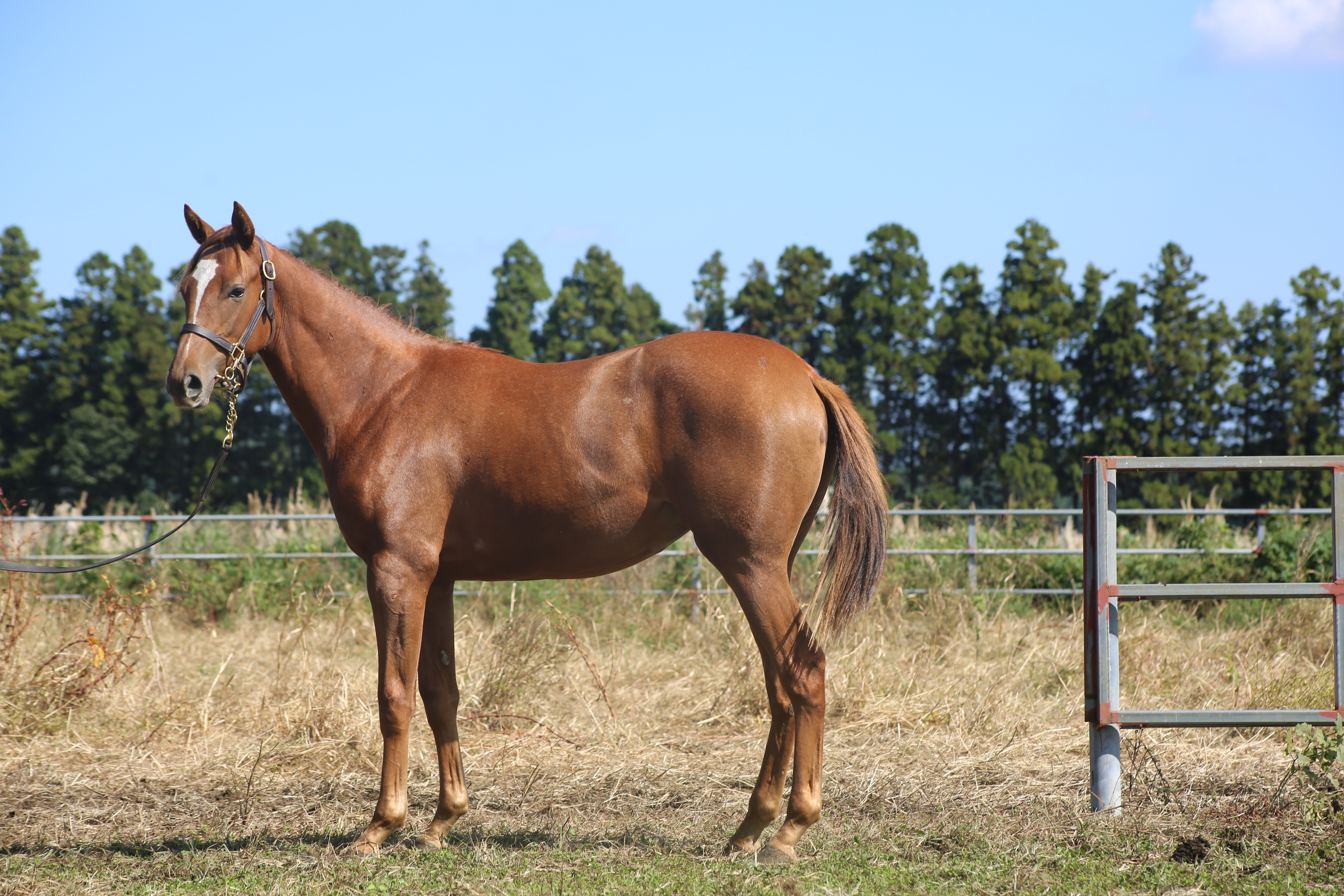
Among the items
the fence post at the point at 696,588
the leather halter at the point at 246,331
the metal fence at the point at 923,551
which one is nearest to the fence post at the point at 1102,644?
the fence post at the point at 696,588

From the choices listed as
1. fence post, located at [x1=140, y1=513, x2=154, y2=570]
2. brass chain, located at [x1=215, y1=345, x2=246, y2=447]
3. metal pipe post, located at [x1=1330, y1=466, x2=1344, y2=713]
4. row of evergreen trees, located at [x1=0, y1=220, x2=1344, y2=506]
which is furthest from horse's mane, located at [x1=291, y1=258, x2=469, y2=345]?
row of evergreen trees, located at [x1=0, y1=220, x2=1344, y2=506]

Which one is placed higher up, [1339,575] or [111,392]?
[111,392]

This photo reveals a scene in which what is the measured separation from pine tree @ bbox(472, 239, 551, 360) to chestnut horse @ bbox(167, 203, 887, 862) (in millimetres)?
31377

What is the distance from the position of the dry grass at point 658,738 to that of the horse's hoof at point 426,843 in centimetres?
19

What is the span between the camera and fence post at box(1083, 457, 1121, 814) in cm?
414

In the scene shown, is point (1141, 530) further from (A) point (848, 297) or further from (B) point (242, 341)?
(A) point (848, 297)

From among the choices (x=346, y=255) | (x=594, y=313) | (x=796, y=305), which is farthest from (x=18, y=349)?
(x=796, y=305)

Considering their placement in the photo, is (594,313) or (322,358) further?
(594,313)

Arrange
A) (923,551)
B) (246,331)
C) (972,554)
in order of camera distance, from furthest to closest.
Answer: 1. (972,554)
2. (923,551)
3. (246,331)

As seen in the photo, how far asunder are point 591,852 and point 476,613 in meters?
4.94

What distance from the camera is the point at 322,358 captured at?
164 inches

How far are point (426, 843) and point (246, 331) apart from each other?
7.08 feet

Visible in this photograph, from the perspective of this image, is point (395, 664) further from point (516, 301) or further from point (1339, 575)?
point (516, 301)

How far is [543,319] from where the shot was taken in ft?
121
